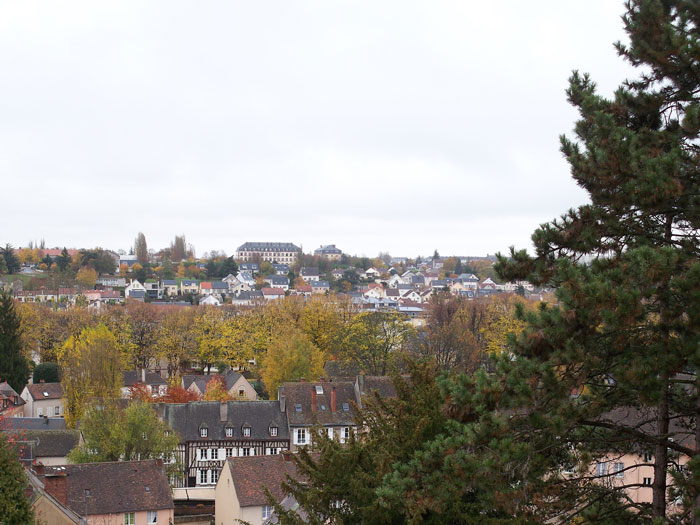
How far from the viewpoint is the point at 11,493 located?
14586mm

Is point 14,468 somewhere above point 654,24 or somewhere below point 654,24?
below

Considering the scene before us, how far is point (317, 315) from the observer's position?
5591 centimetres

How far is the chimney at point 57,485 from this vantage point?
73.4 ft

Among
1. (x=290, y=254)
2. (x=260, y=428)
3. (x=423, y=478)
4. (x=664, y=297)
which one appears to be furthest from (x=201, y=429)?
(x=290, y=254)

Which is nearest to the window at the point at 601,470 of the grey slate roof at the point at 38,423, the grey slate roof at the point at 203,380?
the grey slate roof at the point at 38,423

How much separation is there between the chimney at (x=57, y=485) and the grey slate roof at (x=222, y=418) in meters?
12.8

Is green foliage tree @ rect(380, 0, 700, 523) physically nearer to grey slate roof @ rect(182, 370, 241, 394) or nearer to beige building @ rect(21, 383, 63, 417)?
grey slate roof @ rect(182, 370, 241, 394)

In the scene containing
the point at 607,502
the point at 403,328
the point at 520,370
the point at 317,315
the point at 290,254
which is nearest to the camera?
the point at 520,370

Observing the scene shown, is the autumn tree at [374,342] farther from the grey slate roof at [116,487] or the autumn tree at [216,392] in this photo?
the grey slate roof at [116,487]

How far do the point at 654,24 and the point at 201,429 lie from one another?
105 ft

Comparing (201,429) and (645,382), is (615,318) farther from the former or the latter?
(201,429)

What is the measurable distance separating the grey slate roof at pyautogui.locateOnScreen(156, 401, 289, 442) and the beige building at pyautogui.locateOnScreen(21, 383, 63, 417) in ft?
46.3

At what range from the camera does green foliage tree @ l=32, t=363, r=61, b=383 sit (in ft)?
171

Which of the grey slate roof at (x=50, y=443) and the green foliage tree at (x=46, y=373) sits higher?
the green foliage tree at (x=46, y=373)
